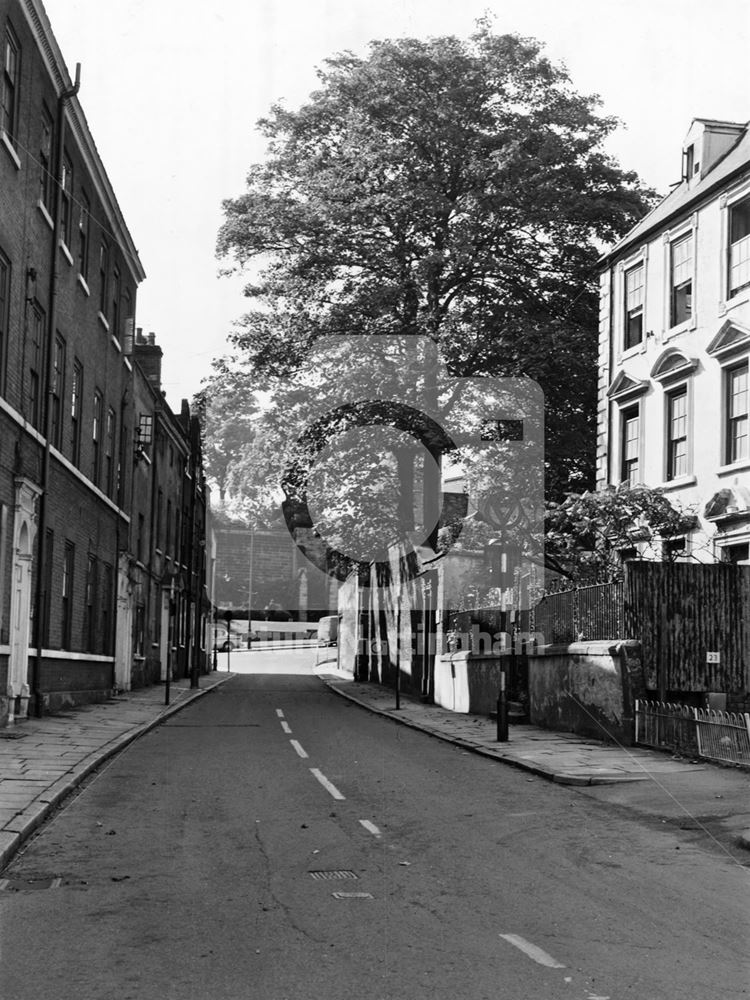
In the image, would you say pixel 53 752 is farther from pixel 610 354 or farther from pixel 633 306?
pixel 633 306

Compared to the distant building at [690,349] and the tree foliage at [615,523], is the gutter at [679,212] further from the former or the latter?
the tree foliage at [615,523]

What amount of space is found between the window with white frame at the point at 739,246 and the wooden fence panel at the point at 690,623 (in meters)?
5.90

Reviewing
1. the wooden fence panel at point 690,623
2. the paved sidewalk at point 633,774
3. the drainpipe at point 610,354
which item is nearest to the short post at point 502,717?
the paved sidewalk at point 633,774

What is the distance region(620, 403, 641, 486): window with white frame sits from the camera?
2683cm

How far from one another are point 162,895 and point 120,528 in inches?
1009

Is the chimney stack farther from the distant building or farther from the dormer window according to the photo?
the dormer window

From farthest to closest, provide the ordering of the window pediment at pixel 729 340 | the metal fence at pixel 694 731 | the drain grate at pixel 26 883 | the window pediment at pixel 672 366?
the window pediment at pixel 672 366
the window pediment at pixel 729 340
the metal fence at pixel 694 731
the drain grate at pixel 26 883

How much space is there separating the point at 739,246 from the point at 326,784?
46.4 feet

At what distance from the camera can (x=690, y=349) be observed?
969 inches

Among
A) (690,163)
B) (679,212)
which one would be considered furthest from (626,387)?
(690,163)

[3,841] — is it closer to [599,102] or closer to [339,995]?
[339,995]

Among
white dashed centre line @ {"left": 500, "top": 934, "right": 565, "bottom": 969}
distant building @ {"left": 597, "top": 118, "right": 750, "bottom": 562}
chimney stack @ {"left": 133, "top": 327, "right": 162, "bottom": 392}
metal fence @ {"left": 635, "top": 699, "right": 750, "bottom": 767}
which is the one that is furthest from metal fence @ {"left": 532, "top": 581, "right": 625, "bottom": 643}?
chimney stack @ {"left": 133, "top": 327, "right": 162, "bottom": 392}

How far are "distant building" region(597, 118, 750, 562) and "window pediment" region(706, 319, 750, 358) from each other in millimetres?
23

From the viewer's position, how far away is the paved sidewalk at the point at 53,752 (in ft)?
36.5
